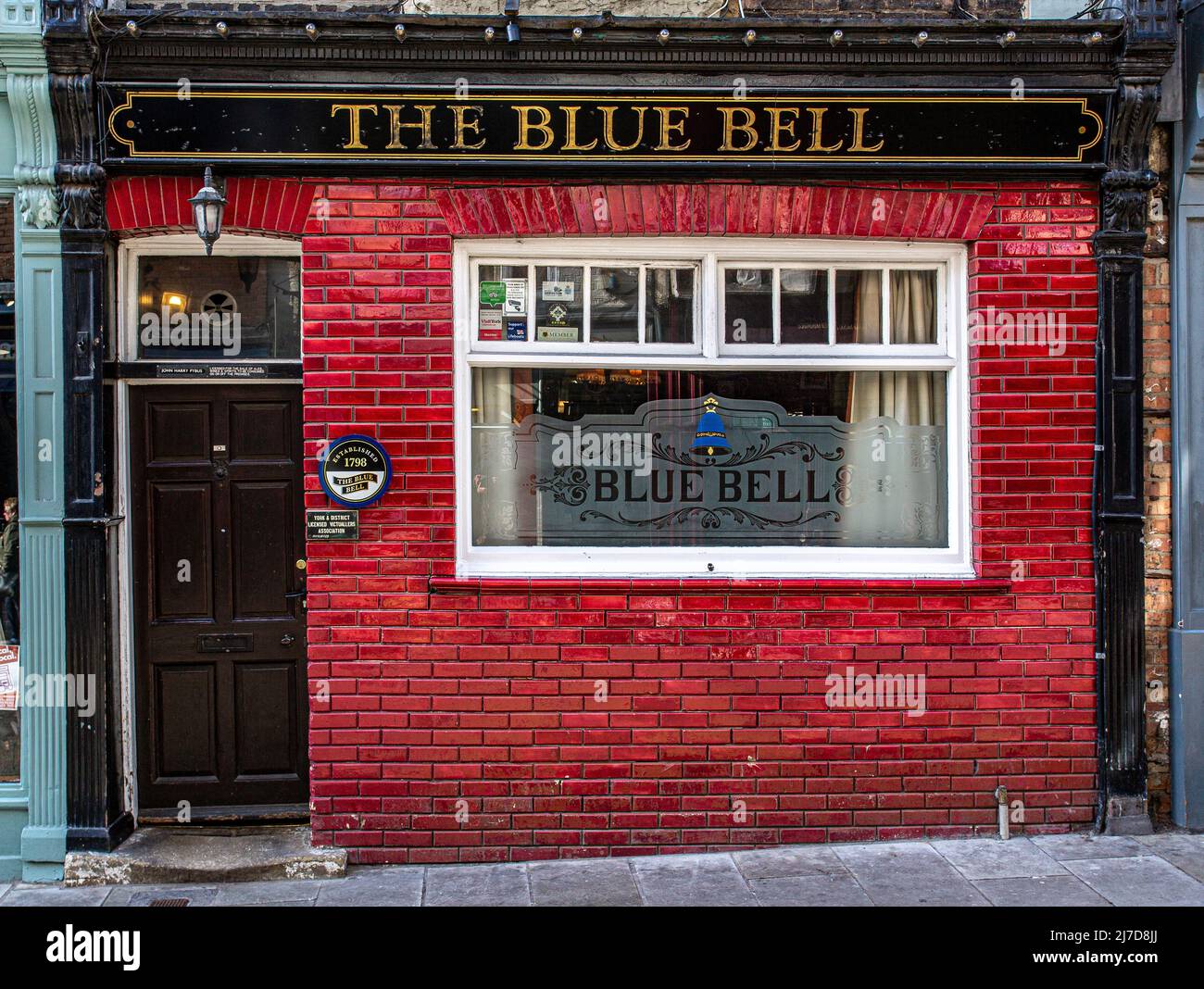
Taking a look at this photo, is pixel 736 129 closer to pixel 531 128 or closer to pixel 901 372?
pixel 531 128

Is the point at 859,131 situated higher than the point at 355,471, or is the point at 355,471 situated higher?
the point at 859,131


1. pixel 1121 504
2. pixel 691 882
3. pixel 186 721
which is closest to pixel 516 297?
pixel 186 721

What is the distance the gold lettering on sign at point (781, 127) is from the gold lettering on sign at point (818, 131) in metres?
0.07

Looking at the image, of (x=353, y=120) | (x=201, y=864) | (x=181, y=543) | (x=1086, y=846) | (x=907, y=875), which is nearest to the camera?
(x=907, y=875)

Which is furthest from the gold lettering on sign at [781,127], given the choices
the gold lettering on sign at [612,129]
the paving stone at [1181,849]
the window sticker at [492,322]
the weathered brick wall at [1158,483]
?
the paving stone at [1181,849]

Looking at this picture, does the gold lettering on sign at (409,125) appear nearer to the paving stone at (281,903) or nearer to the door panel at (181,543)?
the door panel at (181,543)

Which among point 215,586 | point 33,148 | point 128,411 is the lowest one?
point 215,586

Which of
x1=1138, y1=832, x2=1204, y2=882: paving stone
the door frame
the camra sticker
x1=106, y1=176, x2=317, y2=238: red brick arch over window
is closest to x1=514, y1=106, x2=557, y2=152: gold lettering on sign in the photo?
x1=106, y1=176, x2=317, y2=238: red brick arch over window

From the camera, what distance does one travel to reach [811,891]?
5574 millimetres

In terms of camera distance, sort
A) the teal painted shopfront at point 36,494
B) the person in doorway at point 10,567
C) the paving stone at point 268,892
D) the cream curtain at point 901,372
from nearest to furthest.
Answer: the paving stone at point 268,892, the teal painted shopfront at point 36,494, the person in doorway at point 10,567, the cream curtain at point 901,372

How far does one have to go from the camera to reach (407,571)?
6027 millimetres

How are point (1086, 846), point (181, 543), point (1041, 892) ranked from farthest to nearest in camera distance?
point (181, 543)
point (1086, 846)
point (1041, 892)

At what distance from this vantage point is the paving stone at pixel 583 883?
5508mm

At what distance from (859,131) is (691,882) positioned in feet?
12.9
